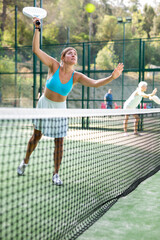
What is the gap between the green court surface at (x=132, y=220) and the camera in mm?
2529

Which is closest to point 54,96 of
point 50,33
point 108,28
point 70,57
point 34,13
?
point 70,57

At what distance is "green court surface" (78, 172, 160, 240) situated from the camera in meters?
2.53

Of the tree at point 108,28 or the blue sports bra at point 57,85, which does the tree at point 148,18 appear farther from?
the blue sports bra at point 57,85

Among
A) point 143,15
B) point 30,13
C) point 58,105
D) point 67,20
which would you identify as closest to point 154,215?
point 58,105

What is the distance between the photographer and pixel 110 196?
135 inches

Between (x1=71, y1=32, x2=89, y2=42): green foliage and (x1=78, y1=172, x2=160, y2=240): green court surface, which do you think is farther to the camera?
(x1=71, y1=32, x2=89, y2=42): green foliage

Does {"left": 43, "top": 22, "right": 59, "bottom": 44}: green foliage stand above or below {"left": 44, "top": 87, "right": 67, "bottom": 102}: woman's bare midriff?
above

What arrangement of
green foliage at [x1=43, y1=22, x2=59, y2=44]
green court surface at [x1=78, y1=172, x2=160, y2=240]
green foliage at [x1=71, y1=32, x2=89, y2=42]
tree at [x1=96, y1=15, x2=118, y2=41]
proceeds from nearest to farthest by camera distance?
1. green court surface at [x1=78, y1=172, x2=160, y2=240]
2. green foliage at [x1=43, y1=22, x2=59, y2=44]
3. green foliage at [x1=71, y1=32, x2=89, y2=42]
4. tree at [x1=96, y1=15, x2=118, y2=41]

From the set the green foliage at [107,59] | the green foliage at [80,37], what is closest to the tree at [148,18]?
the green foliage at [80,37]

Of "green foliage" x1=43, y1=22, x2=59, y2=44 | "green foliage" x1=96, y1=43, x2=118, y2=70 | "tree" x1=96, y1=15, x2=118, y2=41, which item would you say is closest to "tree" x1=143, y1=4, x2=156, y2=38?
"tree" x1=96, y1=15, x2=118, y2=41

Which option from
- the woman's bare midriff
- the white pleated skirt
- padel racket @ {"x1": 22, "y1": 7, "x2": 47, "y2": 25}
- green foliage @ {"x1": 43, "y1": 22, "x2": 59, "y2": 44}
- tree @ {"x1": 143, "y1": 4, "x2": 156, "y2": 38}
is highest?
tree @ {"x1": 143, "y1": 4, "x2": 156, "y2": 38}

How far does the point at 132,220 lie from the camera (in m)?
2.87

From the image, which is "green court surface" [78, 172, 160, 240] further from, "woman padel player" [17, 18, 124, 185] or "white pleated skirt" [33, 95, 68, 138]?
"white pleated skirt" [33, 95, 68, 138]

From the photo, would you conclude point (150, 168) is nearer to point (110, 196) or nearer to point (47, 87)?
point (110, 196)
